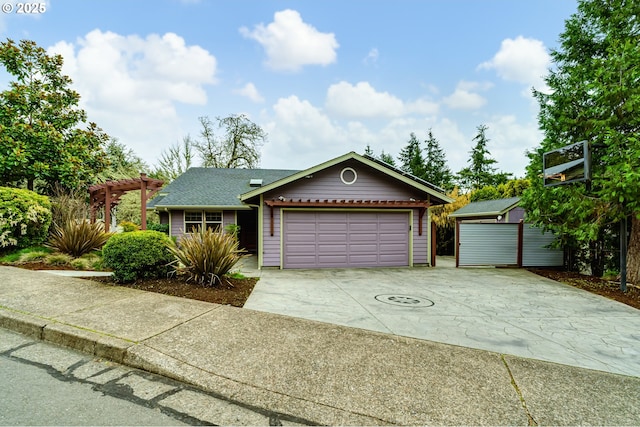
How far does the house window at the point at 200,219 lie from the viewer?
13.7 meters

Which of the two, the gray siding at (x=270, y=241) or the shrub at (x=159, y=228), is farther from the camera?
the shrub at (x=159, y=228)

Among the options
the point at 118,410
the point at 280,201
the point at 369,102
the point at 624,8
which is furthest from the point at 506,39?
the point at 118,410

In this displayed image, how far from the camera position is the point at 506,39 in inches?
465

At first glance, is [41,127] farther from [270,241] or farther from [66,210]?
[270,241]

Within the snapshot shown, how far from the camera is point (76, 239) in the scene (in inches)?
317

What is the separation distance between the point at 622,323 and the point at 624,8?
8.15 metres

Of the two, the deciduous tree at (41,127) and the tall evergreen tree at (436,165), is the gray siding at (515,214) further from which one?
the deciduous tree at (41,127)

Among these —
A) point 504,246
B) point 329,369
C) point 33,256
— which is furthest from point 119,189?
point 504,246

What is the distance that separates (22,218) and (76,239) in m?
1.38

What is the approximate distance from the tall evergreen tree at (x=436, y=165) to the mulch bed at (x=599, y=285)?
2236 cm

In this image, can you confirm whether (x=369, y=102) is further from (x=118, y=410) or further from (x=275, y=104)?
(x=118, y=410)

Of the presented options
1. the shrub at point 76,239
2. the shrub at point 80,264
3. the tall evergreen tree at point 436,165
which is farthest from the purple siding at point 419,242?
the tall evergreen tree at point 436,165

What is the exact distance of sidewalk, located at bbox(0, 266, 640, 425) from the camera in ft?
8.03

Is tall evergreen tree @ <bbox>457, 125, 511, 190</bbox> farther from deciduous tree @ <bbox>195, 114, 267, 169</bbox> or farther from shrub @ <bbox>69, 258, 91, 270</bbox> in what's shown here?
shrub @ <bbox>69, 258, 91, 270</bbox>
